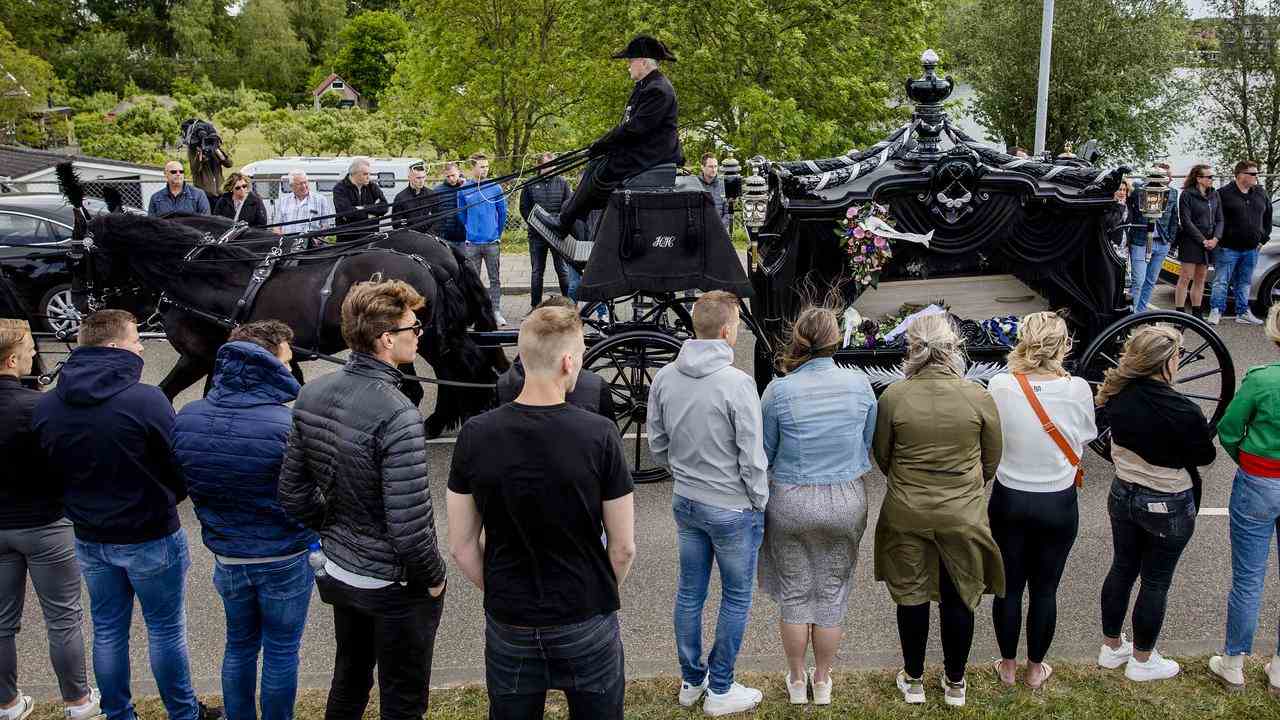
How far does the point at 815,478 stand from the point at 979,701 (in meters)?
1.26

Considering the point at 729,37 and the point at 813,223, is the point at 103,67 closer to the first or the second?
the point at 729,37

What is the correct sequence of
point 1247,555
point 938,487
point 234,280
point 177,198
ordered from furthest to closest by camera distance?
1. point 177,198
2. point 234,280
3. point 1247,555
4. point 938,487

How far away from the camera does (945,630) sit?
14.2 ft

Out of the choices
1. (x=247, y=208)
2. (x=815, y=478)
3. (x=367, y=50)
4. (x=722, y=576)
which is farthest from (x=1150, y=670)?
(x=367, y=50)

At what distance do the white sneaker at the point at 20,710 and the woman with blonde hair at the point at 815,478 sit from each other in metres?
3.27

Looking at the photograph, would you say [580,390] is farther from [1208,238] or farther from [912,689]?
[1208,238]

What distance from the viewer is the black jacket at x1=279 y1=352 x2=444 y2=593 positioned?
11.0 feet

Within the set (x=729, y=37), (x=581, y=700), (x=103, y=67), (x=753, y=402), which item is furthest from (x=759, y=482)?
(x=103, y=67)

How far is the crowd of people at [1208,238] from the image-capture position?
1077 cm

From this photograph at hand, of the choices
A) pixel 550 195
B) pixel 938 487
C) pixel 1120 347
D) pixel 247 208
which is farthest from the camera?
pixel 550 195

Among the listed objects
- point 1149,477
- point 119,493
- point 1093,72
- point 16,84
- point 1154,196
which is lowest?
point 1149,477

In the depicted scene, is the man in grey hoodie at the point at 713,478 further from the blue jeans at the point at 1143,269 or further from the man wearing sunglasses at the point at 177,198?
the blue jeans at the point at 1143,269

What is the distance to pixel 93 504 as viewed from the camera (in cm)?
391

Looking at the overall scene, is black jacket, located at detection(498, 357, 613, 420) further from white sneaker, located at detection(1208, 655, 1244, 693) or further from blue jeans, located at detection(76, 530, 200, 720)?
white sneaker, located at detection(1208, 655, 1244, 693)
